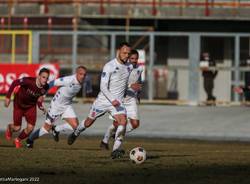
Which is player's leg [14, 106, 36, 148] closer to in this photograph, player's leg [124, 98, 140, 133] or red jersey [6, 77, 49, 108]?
red jersey [6, 77, 49, 108]

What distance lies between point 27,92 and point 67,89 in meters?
1.45

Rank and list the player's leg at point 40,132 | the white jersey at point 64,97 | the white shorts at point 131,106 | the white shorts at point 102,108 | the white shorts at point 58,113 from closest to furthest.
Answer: the white shorts at point 102,108 < the player's leg at point 40,132 < the white shorts at point 131,106 < the white shorts at point 58,113 < the white jersey at point 64,97

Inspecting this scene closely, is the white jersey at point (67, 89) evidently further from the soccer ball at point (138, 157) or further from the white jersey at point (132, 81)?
the soccer ball at point (138, 157)

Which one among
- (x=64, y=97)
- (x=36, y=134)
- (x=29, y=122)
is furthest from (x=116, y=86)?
(x=64, y=97)

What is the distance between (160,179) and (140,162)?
204 centimetres

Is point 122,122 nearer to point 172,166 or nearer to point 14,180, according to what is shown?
point 172,166

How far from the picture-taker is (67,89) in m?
18.9

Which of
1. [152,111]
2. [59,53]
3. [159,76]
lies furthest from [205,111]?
[59,53]

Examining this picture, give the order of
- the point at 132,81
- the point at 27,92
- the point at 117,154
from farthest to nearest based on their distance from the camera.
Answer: the point at 132,81
the point at 27,92
the point at 117,154

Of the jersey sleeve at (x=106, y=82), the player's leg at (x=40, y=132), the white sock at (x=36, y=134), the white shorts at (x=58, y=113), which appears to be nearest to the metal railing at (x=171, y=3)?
the white shorts at (x=58, y=113)

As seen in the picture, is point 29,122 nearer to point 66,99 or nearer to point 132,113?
point 66,99

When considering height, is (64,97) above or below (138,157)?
above

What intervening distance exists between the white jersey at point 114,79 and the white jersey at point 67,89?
10.2 ft

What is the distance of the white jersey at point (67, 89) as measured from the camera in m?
18.6
